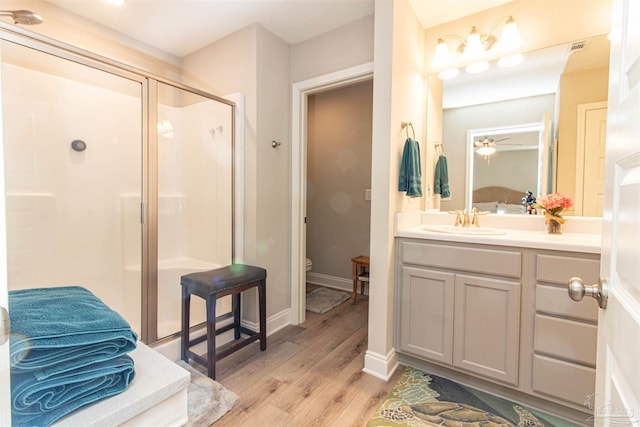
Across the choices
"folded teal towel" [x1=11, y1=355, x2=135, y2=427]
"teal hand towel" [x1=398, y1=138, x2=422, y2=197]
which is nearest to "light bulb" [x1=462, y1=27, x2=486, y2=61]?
"teal hand towel" [x1=398, y1=138, x2=422, y2=197]

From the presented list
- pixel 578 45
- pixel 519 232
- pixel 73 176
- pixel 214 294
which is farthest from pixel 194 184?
pixel 578 45

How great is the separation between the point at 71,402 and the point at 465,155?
2467mm

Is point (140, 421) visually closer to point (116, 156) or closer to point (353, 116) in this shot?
point (116, 156)

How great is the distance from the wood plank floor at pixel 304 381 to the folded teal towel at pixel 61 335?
108cm

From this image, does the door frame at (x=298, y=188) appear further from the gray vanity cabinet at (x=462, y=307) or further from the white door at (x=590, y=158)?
the white door at (x=590, y=158)

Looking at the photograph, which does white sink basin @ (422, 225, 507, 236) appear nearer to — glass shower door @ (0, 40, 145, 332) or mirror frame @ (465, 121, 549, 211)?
mirror frame @ (465, 121, 549, 211)

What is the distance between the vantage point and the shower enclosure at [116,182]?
194cm

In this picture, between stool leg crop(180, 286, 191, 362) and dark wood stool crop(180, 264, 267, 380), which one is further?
stool leg crop(180, 286, 191, 362)

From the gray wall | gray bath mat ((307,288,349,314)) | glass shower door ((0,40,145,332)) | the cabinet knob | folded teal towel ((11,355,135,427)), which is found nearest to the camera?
folded teal towel ((11,355,135,427))

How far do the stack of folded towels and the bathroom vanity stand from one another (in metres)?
1.59

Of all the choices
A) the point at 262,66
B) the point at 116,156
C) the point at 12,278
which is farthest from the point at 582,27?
the point at 12,278

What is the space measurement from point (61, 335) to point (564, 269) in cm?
192

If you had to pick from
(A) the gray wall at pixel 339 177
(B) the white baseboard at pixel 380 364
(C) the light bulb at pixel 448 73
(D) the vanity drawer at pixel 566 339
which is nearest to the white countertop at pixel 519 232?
(D) the vanity drawer at pixel 566 339

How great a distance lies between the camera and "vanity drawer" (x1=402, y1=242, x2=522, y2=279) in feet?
5.18
